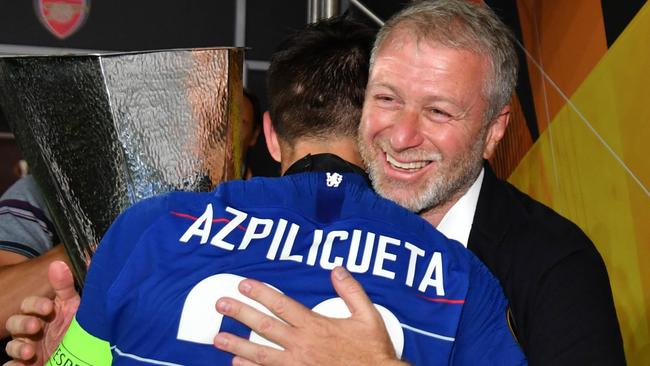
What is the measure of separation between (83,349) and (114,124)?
316mm

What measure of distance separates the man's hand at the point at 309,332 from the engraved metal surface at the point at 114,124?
0.29 meters

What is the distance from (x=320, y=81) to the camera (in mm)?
1354

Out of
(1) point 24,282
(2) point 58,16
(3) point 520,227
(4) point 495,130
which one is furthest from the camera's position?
(2) point 58,16

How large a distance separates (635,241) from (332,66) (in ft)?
2.40

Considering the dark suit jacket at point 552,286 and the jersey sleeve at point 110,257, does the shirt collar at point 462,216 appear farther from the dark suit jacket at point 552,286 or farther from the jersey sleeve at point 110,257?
the jersey sleeve at point 110,257

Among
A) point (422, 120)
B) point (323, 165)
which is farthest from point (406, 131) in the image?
point (323, 165)

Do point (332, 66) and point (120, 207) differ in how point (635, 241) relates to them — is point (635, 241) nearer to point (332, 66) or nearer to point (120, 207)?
point (332, 66)

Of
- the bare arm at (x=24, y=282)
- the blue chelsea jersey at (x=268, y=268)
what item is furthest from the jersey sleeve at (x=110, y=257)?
the bare arm at (x=24, y=282)

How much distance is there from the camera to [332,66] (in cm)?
138

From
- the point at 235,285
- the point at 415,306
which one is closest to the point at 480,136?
the point at 415,306

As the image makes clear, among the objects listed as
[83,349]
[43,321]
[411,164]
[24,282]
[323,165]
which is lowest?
[24,282]

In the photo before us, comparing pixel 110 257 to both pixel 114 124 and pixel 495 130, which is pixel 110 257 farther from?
pixel 495 130

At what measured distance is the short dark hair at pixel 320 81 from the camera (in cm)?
129

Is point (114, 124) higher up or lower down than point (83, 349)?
higher up
